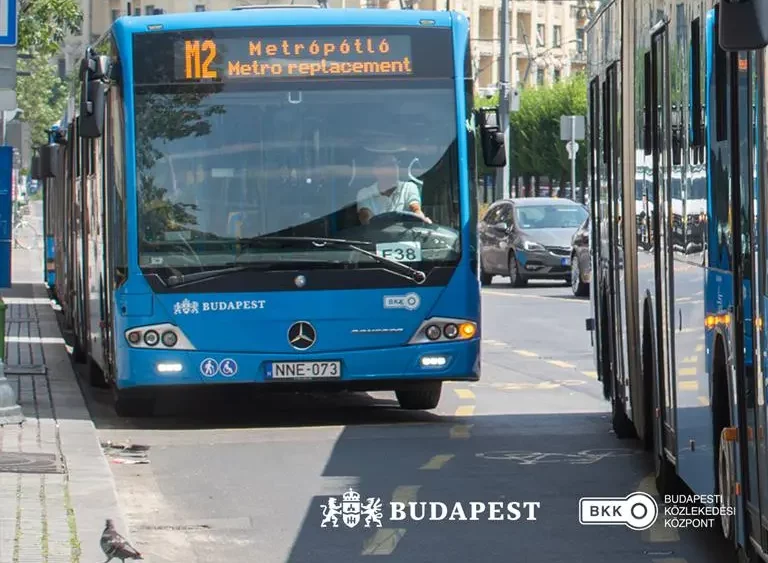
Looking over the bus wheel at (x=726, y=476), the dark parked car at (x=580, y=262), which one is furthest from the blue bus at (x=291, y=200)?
the dark parked car at (x=580, y=262)

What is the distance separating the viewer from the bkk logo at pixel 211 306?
13.6m

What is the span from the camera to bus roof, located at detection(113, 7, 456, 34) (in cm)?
1404

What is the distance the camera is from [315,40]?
1414cm

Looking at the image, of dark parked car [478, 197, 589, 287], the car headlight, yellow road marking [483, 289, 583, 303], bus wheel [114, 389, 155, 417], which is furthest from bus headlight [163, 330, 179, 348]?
the car headlight

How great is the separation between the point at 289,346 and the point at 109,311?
5.82 ft

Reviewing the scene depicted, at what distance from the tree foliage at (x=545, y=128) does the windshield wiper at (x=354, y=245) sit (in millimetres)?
77909

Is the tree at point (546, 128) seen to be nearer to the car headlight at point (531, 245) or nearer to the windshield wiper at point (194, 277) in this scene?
the car headlight at point (531, 245)

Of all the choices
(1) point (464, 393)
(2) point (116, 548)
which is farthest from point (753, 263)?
(1) point (464, 393)

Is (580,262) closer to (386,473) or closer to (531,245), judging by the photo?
(531,245)

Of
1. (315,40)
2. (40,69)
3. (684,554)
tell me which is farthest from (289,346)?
(40,69)

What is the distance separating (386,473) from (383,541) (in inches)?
87.1

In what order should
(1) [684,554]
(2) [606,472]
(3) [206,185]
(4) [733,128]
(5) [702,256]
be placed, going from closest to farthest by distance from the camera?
1. (4) [733,128]
2. (5) [702,256]
3. (1) [684,554]
4. (2) [606,472]
5. (3) [206,185]

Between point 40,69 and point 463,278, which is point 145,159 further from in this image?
point 40,69

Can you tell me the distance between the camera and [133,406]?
14766 millimetres
